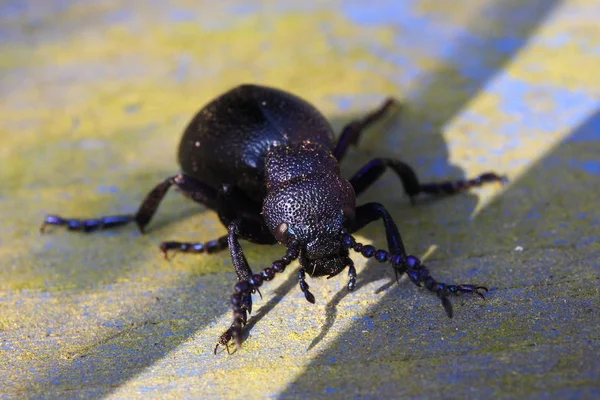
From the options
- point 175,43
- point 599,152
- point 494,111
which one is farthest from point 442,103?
point 175,43

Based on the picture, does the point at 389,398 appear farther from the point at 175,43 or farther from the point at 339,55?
the point at 175,43

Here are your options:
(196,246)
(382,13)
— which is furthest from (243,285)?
(382,13)

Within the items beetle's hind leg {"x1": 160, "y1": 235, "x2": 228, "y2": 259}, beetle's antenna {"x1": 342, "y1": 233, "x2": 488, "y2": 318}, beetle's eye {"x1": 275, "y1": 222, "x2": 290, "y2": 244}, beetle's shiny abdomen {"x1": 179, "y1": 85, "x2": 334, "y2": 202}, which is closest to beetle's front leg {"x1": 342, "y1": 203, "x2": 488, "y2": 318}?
beetle's antenna {"x1": 342, "y1": 233, "x2": 488, "y2": 318}

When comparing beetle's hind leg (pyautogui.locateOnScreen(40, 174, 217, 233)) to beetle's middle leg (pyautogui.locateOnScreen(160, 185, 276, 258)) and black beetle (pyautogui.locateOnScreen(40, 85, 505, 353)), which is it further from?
beetle's middle leg (pyautogui.locateOnScreen(160, 185, 276, 258))

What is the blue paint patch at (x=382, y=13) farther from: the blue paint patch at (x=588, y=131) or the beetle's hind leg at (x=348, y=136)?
the blue paint patch at (x=588, y=131)

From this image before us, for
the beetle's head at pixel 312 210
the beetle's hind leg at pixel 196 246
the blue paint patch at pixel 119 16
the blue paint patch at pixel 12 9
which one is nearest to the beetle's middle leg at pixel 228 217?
the beetle's hind leg at pixel 196 246

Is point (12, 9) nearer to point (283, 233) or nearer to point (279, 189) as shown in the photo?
point (279, 189)
